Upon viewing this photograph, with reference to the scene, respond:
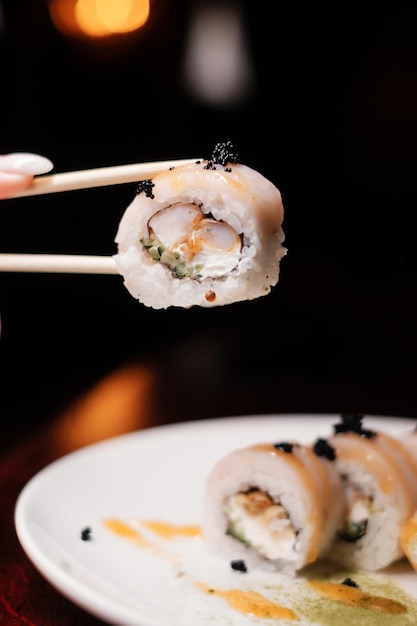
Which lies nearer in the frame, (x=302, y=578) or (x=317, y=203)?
(x=302, y=578)

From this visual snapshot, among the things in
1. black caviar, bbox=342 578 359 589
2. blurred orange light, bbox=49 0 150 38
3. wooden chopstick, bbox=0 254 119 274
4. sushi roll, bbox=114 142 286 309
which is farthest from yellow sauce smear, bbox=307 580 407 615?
blurred orange light, bbox=49 0 150 38

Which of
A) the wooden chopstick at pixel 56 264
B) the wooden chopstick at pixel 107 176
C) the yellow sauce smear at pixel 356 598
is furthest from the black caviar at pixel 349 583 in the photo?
the wooden chopstick at pixel 107 176

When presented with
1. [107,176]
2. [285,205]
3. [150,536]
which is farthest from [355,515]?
[285,205]

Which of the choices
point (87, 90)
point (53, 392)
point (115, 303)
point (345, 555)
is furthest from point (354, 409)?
point (87, 90)

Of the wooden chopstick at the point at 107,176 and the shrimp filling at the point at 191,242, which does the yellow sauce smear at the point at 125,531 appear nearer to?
the shrimp filling at the point at 191,242

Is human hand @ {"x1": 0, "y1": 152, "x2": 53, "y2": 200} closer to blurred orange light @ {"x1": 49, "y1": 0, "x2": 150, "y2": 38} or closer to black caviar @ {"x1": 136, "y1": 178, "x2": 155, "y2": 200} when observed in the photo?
black caviar @ {"x1": 136, "y1": 178, "x2": 155, "y2": 200}

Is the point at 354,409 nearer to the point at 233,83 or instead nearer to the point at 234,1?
the point at 233,83

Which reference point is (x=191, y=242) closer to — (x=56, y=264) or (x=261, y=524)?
(x=56, y=264)
